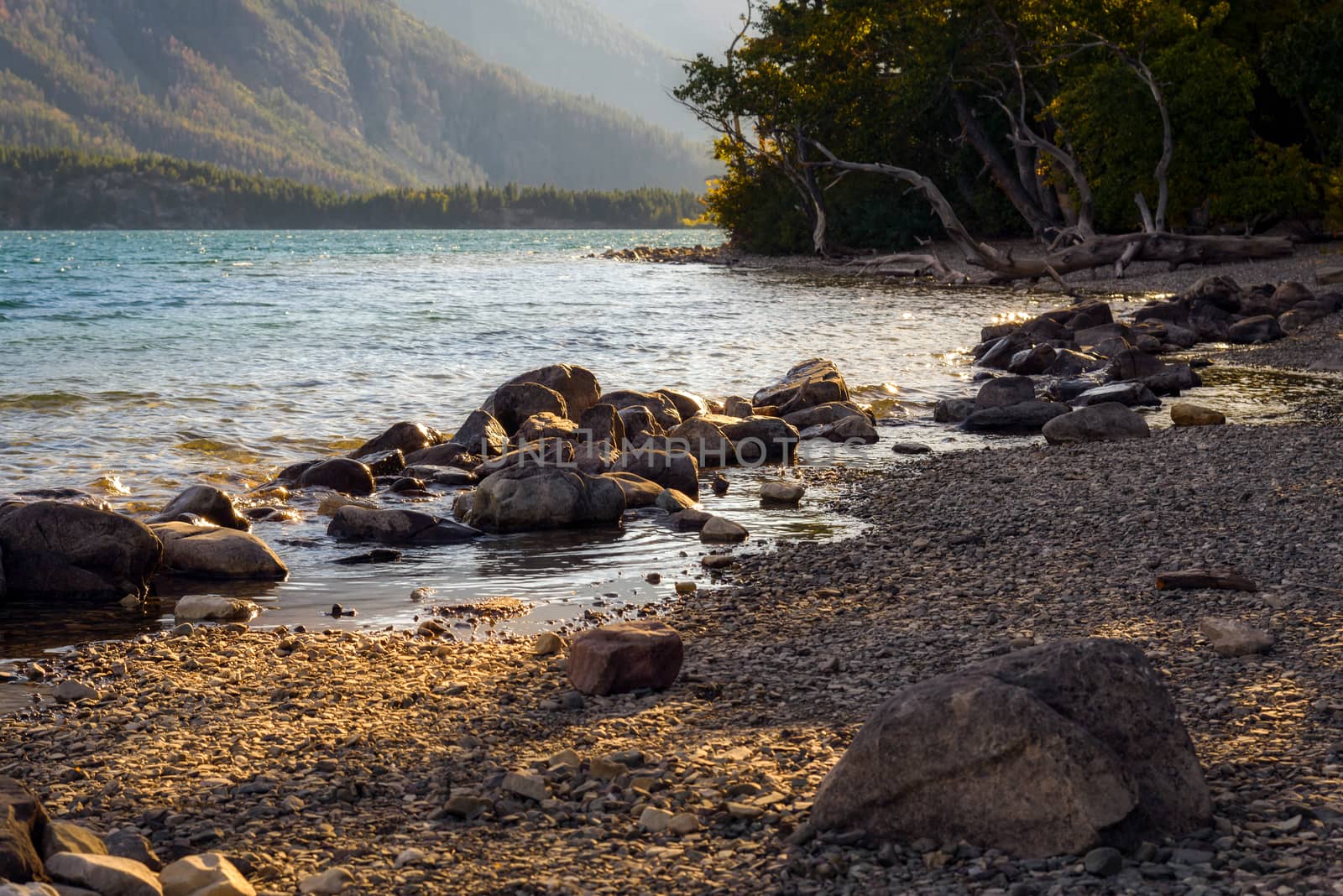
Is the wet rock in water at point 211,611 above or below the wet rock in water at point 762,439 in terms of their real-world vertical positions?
below

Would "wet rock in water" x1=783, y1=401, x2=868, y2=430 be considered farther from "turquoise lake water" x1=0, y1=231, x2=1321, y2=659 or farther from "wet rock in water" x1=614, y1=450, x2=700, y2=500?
"wet rock in water" x1=614, y1=450, x2=700, y2=500

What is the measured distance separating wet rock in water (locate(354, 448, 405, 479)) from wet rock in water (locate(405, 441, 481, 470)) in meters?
0.10

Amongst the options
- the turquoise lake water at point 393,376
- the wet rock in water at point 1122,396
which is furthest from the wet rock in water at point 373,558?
the wet rock in water at point 1122,396

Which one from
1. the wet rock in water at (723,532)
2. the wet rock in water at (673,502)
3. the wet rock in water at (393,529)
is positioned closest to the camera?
the wet rock in water at (723,532)

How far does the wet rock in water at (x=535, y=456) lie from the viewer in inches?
460

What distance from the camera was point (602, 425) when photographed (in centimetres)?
1281

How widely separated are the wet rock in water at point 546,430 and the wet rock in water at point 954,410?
485 centimetres

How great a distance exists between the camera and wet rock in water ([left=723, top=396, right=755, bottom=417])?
1475 cm

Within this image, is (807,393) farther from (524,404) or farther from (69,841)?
(69,841)

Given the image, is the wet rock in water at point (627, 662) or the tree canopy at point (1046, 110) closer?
the wet rock in water at point (627, 662)

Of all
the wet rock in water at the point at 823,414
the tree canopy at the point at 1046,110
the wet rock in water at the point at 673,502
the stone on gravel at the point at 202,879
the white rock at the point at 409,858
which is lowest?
the white rock at the point at 409,858

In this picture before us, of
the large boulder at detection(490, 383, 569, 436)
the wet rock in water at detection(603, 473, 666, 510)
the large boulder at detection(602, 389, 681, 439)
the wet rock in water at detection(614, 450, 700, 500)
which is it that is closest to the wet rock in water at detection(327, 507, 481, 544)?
the wet rock in water at detection(603, 473, 666, 510)

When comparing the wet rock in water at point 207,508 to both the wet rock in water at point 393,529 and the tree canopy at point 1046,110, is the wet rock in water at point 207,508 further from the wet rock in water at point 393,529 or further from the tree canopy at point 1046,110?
the tree canopy at point 1046,110

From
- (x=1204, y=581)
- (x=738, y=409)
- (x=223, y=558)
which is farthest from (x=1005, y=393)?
(x=223, y=558)
